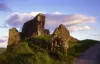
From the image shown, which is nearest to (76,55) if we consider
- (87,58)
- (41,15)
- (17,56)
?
Result: (87,58)

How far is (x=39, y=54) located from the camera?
3431 cm

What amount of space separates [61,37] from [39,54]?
567 cm

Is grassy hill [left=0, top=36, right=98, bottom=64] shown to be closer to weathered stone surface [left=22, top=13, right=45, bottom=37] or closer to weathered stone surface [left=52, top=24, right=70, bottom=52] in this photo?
weathered stone surface [left=52, top=24, right=70, bottom=52]

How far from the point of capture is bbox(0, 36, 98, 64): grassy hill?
108 feet

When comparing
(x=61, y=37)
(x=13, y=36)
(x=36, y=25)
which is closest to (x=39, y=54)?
(x=61, y=37)

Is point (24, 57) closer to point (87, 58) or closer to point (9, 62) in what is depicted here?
point (9, 62)

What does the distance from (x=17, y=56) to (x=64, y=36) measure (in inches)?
322

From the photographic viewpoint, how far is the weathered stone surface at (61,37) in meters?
37.7

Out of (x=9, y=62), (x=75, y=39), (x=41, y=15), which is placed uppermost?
(x=41, y=15)

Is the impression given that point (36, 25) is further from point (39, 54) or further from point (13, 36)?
point (39, 54)

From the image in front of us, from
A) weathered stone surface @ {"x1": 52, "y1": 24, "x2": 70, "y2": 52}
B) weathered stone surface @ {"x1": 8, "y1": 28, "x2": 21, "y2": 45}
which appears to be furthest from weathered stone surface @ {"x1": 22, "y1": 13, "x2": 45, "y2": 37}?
weathered stone surface @ {"x1": 52, "y1": 24, "x2": 70, "y2": 52}

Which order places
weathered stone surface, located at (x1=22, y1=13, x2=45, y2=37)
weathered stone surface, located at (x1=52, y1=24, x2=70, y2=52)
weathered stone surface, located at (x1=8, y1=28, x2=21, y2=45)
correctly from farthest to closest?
weathered stone surface, located at (x1=8, y1=28, x2=21, y2=45) < weathered stone surface, located at (x1=22, y1=13, x2=45, y2=37) < weathered stone surface, located at (x1=52, y1=24, x2=70, y2=52)

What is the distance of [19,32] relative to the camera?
5269 centimetres

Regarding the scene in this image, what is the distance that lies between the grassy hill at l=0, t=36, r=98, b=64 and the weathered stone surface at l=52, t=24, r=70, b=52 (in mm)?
977
